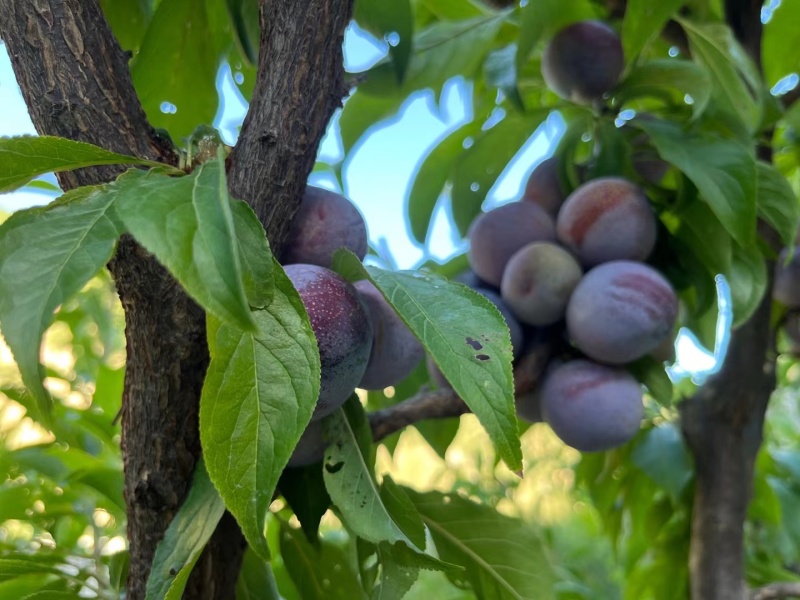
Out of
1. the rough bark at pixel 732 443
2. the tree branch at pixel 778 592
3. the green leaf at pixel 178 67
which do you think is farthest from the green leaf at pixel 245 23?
the tree branch at pixel 778 592

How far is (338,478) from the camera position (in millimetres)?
395

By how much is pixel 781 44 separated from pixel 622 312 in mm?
498

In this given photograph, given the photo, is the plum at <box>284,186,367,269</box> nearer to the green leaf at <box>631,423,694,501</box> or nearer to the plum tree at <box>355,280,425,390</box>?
the plum tree at <box>355,280,425,390</box>

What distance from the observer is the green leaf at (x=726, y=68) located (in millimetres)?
615

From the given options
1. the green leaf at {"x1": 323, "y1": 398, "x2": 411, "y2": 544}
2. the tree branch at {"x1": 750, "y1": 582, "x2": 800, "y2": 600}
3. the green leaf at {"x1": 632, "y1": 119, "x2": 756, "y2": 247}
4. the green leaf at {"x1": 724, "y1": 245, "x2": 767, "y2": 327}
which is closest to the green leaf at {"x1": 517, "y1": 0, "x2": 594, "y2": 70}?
the green leaf at {"x1": 632, "y1": 119, "x2": 756, "y2": 247}

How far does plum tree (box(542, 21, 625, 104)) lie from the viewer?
612 mm

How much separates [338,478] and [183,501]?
0.08m

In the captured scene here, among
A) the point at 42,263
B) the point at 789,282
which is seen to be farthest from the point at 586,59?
the point at 42,263

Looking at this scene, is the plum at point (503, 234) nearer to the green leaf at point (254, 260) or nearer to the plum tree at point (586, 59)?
the plum tree at point (586, 59)

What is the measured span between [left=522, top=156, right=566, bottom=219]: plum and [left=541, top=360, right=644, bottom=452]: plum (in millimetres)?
166

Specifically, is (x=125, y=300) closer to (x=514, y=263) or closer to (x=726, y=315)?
(x=514, y=263)

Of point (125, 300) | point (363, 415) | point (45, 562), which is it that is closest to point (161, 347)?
point (125, 300)

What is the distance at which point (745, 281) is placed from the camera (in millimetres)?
574

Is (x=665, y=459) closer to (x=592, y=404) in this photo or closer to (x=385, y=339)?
(x=592, y=404)
